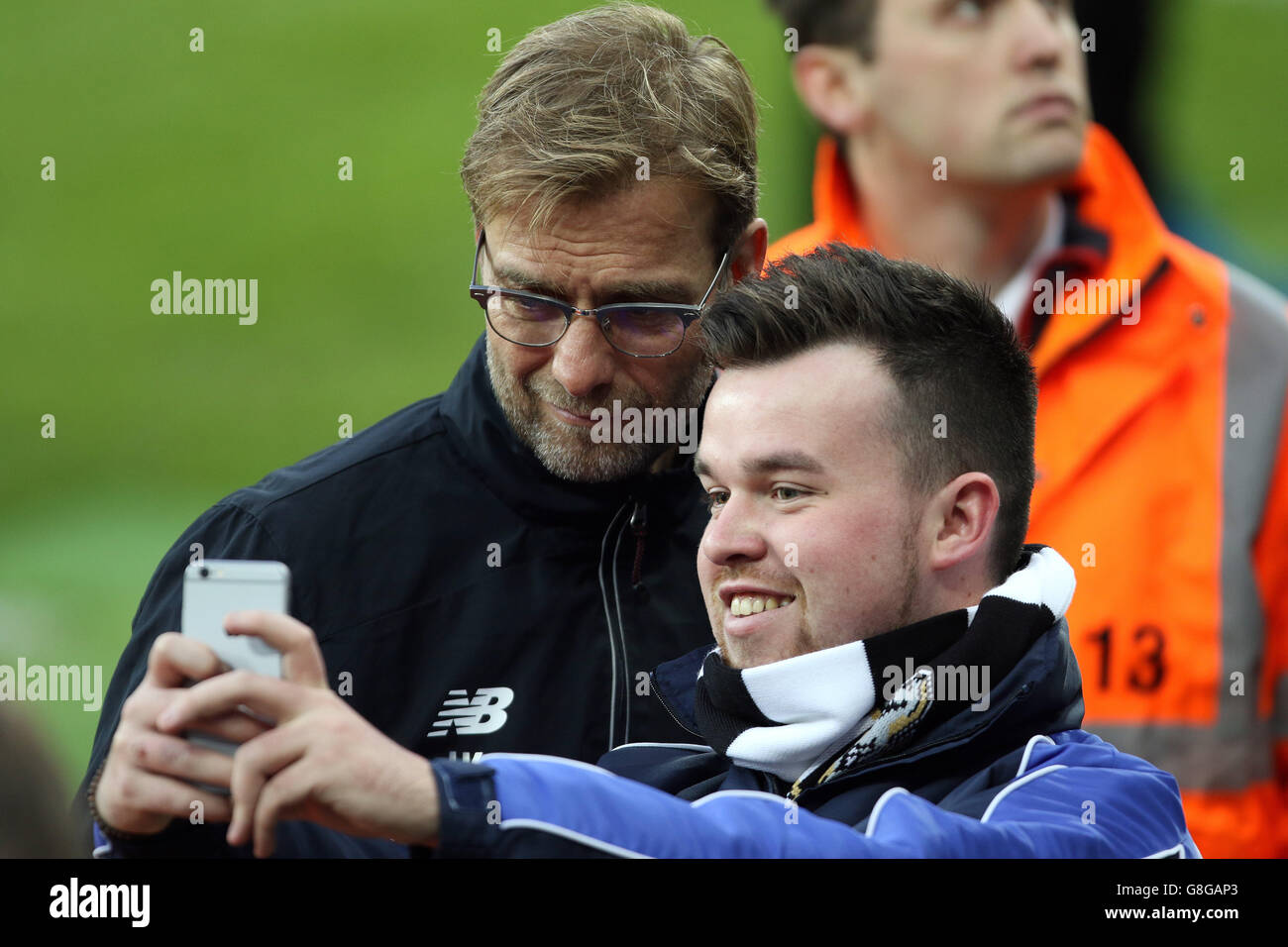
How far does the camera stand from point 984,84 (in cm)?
362

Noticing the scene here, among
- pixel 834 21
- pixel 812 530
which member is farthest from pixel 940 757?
pixel 834 21

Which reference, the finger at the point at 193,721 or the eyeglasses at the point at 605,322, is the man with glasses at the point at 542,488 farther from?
the finger at the point at 193,721

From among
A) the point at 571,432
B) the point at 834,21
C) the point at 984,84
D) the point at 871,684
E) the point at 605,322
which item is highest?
the point at 834,21

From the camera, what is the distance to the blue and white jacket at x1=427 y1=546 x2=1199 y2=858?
153 cm

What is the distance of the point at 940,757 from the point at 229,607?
33.7 inches

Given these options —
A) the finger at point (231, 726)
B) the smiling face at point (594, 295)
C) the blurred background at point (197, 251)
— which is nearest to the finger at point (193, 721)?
the finger at point (231, 726)

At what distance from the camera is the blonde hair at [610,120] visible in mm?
2312

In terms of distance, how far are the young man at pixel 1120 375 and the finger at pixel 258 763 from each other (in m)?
2.47

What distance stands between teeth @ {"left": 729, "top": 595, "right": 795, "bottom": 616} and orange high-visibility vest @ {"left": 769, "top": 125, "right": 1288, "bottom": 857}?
1.65m

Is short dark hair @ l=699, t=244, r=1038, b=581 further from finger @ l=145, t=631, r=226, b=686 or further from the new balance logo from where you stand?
finger @ l=145, t=631, r=226, b=686

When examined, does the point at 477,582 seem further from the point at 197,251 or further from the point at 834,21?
the point at 197,251

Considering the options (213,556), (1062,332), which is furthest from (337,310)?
(213,556)

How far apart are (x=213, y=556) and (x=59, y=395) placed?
263 centimetres
